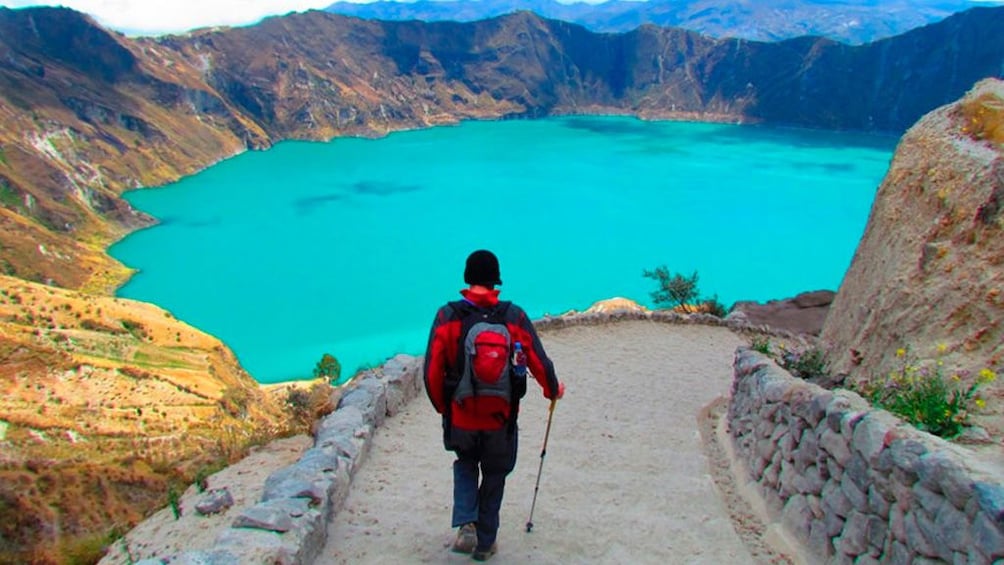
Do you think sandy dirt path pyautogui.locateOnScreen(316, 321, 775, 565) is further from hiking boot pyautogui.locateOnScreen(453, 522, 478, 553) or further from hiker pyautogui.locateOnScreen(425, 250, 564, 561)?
hiker pyautogui.locateOnScreen(425, 250, 564, 561)

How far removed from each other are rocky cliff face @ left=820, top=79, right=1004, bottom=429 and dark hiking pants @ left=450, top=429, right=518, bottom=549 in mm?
3435

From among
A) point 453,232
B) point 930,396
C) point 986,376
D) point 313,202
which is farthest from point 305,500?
point 313,202

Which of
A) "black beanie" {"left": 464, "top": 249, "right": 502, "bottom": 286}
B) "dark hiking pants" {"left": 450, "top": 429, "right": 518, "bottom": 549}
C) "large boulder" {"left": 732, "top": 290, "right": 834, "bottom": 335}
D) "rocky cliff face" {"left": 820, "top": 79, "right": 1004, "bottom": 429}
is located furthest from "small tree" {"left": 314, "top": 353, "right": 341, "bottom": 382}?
"black beanie" {"left": 464, "top": 249, "right": 502, "bottom": 286}

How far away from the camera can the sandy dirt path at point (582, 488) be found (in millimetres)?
5574

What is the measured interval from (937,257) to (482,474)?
5.61 metres

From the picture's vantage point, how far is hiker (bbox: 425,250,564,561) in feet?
15.0

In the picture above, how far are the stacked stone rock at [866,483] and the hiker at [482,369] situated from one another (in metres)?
2.10

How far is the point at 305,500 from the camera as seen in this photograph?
565 cm

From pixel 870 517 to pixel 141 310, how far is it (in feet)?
162

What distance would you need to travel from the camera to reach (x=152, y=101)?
12925cm

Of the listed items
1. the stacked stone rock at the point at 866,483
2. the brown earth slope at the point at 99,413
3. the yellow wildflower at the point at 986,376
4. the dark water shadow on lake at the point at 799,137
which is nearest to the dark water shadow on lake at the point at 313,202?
the brown earth slope at the point at 99,413

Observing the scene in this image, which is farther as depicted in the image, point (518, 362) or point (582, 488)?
point (582, 488)

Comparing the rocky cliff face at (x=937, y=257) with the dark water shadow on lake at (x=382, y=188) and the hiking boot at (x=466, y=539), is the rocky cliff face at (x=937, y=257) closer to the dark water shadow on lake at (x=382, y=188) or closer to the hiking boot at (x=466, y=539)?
the hiking boot at (x=466, y=539)

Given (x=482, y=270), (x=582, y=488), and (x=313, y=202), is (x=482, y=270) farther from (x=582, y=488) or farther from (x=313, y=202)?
(x=313, y=202)
